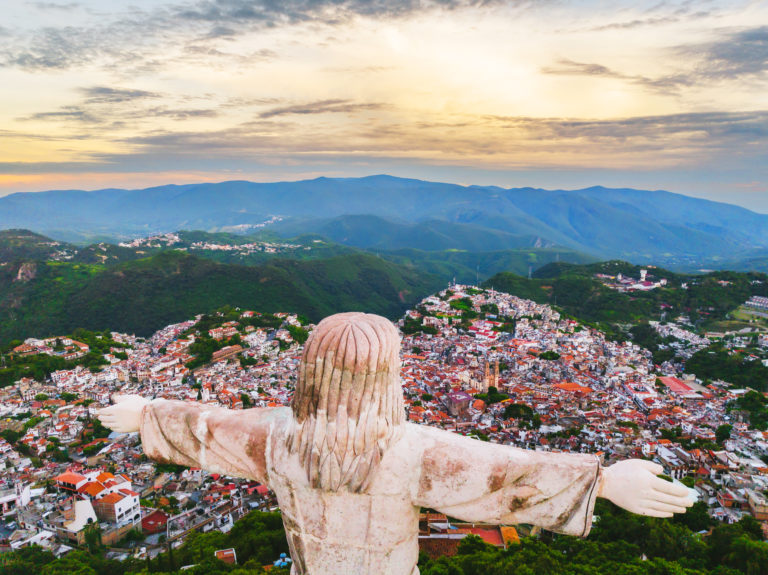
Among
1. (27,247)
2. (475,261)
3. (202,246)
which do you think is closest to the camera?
(27,247)

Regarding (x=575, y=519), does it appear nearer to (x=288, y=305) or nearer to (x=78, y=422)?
(x=78, y=422)

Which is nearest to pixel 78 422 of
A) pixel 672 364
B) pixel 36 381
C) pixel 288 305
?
pixel 36 381

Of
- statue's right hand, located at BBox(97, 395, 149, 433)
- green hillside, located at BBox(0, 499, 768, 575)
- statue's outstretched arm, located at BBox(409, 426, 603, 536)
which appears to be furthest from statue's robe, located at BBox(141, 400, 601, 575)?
green hillside, located at BBox(0, 499, 768, 575)

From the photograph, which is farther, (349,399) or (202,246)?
(202,246)

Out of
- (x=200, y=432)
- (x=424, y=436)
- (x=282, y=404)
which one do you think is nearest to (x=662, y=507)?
(x=424, y=436)

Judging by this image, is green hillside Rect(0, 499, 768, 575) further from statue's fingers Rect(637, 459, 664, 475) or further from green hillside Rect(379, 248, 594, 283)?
green hillside Rect(379, 248, 594, 283)

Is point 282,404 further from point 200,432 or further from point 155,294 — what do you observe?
point 155,294
